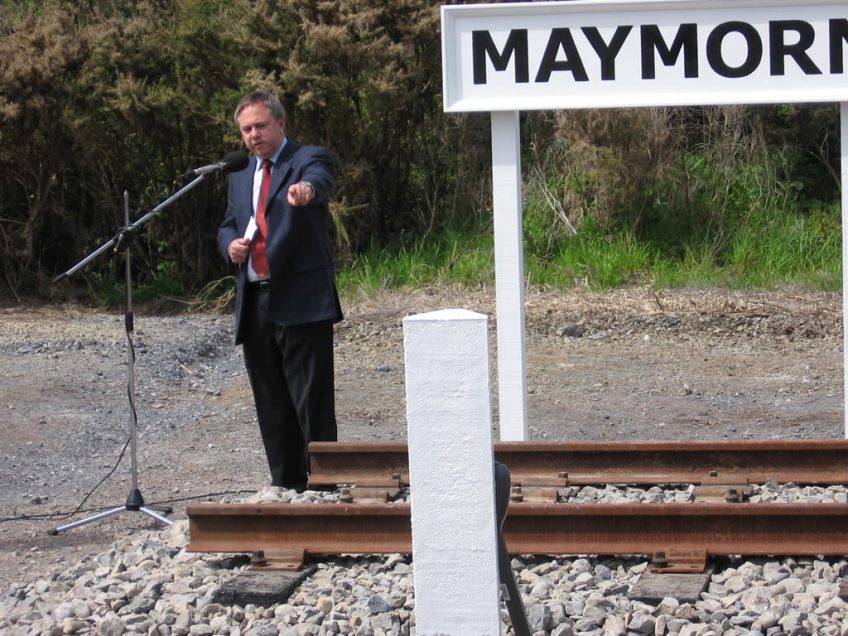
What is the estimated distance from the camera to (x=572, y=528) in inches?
208

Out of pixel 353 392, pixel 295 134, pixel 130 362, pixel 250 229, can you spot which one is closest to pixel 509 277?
pixel 250 229

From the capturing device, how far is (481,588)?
13.5ft

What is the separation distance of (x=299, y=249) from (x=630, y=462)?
6.26ft

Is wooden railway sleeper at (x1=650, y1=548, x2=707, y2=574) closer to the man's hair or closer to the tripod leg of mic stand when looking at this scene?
the man's hair

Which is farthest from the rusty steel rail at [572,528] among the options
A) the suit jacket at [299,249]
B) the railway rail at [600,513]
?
the suit jacket at [299,249]

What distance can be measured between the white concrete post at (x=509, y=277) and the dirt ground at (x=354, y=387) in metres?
1.64

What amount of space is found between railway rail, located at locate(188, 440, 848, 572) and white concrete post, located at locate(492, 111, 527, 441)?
604 mm

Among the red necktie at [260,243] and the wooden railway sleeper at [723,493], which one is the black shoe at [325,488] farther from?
the wooden railway sleeper at [723,493]

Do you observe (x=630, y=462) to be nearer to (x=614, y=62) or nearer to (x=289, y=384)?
(x=289, y=384)

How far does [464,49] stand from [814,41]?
5.86 feet

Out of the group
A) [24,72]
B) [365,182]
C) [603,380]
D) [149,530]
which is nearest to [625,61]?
[149,530]

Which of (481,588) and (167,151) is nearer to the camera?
(481,588)

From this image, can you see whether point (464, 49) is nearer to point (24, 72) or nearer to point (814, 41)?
point (814, 41)

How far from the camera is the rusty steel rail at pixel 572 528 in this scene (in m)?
5.10
